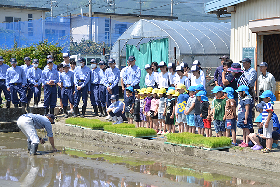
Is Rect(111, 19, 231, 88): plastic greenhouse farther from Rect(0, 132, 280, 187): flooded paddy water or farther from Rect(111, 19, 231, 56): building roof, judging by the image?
Rect(0, 132, 280, 187): flooded paddy water

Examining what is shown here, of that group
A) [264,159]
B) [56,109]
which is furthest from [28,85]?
[264,159]

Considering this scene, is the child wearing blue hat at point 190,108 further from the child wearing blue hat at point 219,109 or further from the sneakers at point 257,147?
the sneakers at point 257,147

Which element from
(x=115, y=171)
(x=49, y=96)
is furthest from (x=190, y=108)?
(x=49, y=96)

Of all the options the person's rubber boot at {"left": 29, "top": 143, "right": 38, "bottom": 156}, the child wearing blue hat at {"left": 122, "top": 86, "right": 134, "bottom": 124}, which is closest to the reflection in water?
the person's rubber boot at {"left": 29, "top": 143, "right": 38, "bottom": 156}

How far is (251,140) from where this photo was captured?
A: 29.4ft

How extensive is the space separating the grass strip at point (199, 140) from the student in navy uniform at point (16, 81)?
7.83 meters

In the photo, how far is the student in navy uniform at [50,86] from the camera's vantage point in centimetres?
1484

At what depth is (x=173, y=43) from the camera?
875 inches

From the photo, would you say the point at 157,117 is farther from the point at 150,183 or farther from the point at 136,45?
the point at 136,45

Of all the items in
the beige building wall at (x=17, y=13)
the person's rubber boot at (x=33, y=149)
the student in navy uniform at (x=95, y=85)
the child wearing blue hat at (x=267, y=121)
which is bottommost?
the person's rubber boot at (x=33, y=149)

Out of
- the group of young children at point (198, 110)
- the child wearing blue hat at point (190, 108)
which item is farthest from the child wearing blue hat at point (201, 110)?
the child wearing blue hat at point (190, 108)

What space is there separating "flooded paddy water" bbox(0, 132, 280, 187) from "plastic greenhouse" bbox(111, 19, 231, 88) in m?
11.4

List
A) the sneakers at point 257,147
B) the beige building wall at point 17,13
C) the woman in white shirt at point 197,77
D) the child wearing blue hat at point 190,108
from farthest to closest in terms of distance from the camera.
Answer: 1. the beige building wall at point 17,13
2. the woman in white shirt at point 197,77
3. the child wearing blue hat at point 190,108
4. the sneakers at point 257,147

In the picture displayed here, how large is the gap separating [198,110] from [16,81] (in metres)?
7.82
